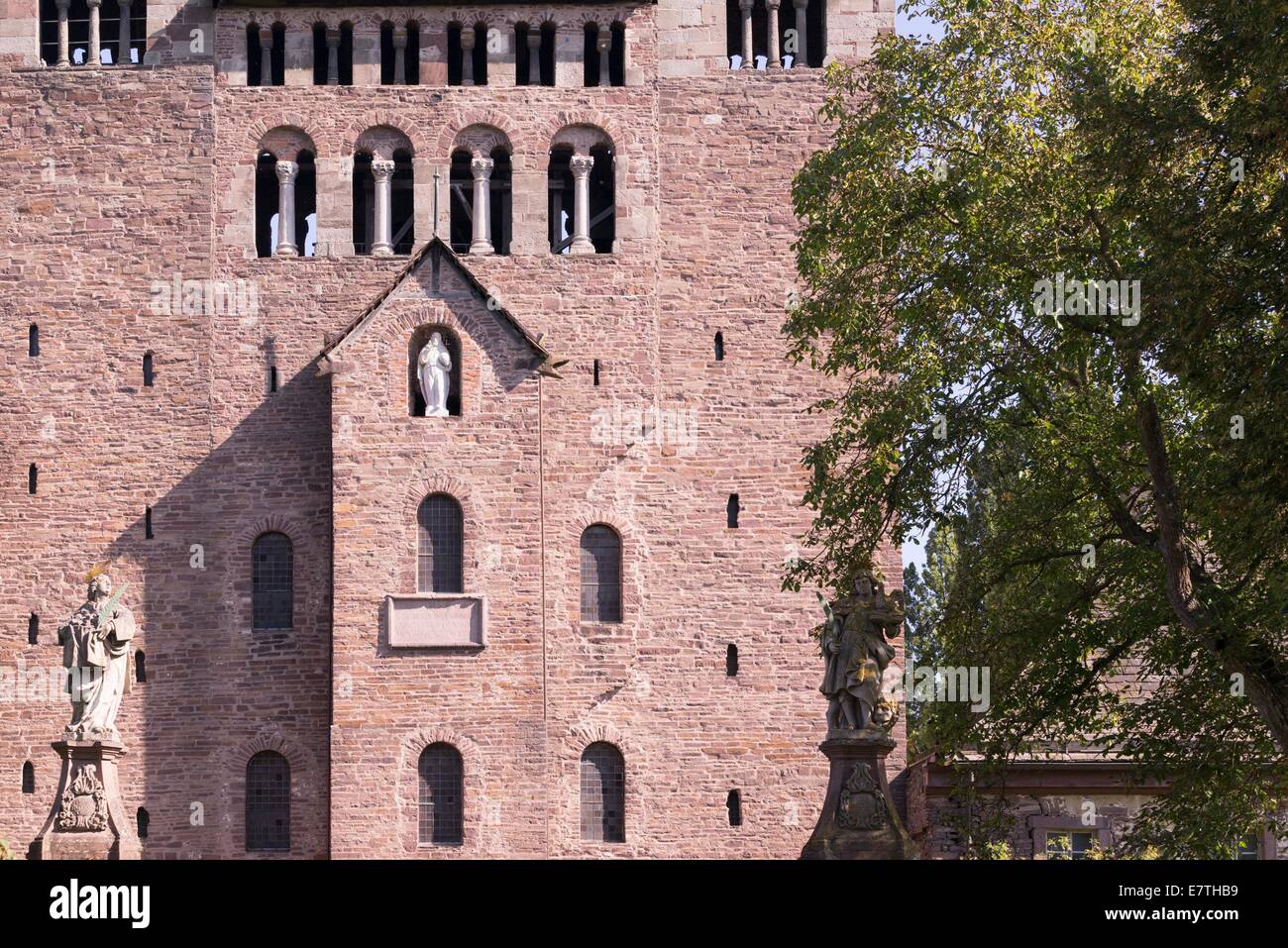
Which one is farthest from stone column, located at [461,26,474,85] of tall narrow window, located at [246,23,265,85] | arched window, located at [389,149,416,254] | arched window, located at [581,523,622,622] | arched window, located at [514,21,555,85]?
arched window, located at [581,523,622,622]

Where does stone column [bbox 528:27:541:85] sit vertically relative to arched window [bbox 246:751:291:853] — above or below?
above

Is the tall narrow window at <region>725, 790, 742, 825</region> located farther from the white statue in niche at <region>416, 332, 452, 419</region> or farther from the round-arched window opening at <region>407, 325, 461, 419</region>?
the white statue in niche at <region>416, 332, 452, 419</region>

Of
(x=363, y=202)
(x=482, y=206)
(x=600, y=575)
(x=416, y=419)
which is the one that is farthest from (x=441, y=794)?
(x=363, y=202)

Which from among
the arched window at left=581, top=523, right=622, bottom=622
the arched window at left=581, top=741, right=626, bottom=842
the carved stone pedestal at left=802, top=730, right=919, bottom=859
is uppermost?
the arched window at left=581, top=523, right=622, bottom=622

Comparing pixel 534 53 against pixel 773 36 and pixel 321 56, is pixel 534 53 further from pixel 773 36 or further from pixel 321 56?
pixel 773 36

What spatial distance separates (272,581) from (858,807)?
1771 centimetres

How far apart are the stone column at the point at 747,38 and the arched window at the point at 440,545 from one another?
966 centimetres

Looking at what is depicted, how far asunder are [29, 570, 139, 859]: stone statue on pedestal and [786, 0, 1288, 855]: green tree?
341 inches

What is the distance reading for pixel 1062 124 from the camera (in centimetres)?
2984

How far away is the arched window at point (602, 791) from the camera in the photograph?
134 feet

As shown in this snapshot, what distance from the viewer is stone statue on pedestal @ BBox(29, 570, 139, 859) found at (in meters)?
30.4

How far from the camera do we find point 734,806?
1610 inches
